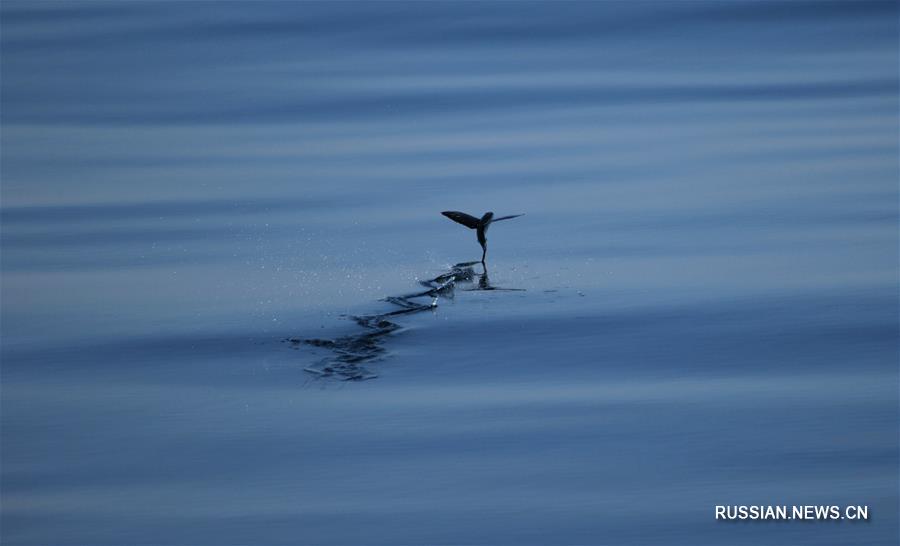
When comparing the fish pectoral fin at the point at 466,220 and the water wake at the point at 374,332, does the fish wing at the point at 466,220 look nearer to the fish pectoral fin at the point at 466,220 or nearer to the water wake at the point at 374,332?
the fish pectoral fin at the point at 466,220

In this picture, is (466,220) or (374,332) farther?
(466,220)

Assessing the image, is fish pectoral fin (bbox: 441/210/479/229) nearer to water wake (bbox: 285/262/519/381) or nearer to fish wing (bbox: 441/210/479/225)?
fish wing (bbox: 441/210/479/225)

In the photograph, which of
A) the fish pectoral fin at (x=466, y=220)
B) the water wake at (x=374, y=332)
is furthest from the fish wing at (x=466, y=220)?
the water wake at (x=374, y=332)

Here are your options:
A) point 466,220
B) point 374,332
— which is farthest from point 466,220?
point 374,332

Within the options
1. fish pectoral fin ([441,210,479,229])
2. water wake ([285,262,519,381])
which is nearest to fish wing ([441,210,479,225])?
fish pectoral fin ([441,210,479,229])

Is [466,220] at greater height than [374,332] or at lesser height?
greater

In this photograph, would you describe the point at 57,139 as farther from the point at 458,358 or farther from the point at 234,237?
the point at 458,358

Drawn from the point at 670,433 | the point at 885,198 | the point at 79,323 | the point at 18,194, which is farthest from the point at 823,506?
the point at 18,194

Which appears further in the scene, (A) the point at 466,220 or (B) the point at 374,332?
(A) the point at 466,220

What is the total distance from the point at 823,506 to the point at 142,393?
1.29 meters

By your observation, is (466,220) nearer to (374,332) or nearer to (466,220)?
(466,220)

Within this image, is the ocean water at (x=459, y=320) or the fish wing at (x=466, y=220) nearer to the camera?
the ocean water at (x=459, y=320)

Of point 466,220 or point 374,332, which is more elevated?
point 466,220

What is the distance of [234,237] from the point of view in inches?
144
